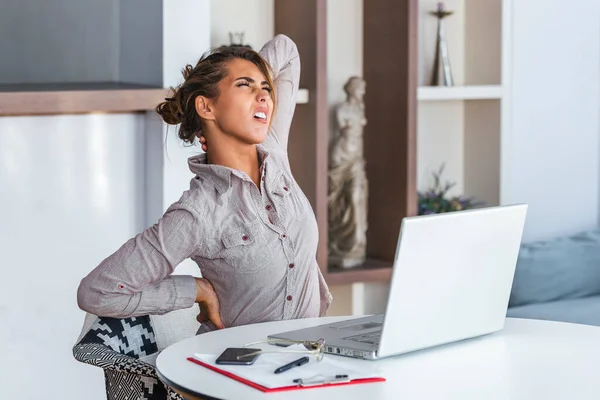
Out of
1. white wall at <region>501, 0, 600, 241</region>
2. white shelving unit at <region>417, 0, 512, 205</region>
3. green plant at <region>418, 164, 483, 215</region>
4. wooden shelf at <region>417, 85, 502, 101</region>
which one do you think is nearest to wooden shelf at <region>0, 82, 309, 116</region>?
wooden shelf at <region>417, 85, 502, 101</region>

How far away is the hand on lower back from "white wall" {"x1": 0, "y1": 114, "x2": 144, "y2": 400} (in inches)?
44.2

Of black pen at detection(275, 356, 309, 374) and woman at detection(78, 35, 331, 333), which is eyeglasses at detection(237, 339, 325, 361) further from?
woman at detection(78, 35, 331, 333)

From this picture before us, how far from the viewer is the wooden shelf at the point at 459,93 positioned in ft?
13.1

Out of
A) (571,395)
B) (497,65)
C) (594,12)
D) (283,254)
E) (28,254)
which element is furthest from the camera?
(594,12)

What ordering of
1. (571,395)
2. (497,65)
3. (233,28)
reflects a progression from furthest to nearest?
(497,65) → (233,28) → (571,395)

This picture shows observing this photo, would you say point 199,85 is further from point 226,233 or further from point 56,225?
point 56,225

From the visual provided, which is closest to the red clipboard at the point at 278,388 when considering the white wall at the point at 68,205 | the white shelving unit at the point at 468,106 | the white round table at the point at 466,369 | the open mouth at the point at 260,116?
the white round table at the point at 466,369

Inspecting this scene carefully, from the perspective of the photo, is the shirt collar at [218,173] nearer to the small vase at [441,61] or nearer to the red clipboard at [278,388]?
the red clipboard at [278,388]

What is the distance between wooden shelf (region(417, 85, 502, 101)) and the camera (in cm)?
401

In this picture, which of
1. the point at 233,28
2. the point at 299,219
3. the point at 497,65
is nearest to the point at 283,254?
the point at 299,219

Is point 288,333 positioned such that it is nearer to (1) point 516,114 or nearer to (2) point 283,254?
(2) point 283,254

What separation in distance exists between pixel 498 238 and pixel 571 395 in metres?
0.37

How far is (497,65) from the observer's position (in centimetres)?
423

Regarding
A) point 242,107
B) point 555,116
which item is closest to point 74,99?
point 242,107
